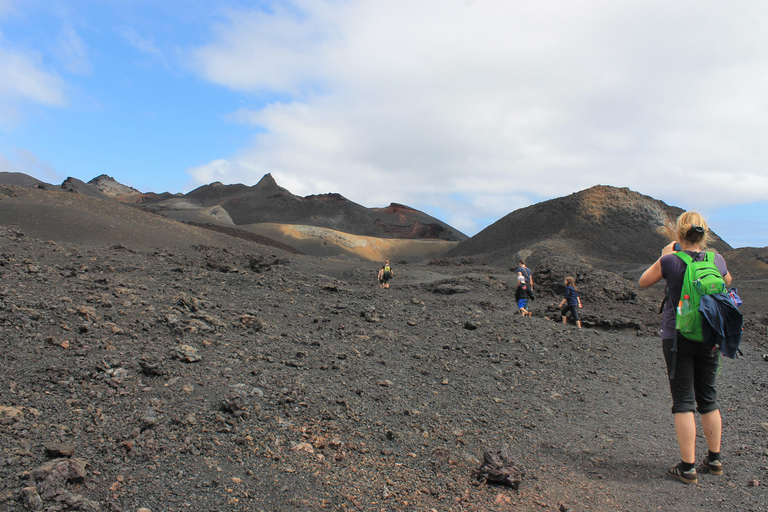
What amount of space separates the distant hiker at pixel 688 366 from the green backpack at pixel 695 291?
0.04 m

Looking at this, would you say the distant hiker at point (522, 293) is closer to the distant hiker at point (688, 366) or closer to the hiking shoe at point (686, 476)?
the distant hiker at point (688, 366)

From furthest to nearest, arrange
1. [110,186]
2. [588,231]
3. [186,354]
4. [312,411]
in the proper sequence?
1. [110,186]
2. [588,231]
3. [186,354]
4. [312,411]

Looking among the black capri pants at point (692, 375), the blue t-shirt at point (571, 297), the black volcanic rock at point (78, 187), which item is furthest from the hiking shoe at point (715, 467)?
the black volcanic rock at point (78, 187)

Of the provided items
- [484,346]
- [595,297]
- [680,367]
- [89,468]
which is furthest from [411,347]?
[595,297]

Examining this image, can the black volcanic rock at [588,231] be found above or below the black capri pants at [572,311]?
above

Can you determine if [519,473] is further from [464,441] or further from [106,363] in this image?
[106,363]

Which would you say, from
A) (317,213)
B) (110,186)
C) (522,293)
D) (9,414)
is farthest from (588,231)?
(110,186)

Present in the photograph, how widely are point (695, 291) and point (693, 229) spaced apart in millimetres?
452

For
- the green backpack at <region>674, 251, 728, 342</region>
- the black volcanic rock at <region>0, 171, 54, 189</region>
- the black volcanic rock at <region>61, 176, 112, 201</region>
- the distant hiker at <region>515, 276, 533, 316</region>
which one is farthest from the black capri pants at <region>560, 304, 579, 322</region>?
the black volcanic rock at <region>0, 171, 54, 189</region>

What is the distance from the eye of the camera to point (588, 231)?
1554 inches

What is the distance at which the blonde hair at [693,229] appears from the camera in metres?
3.33

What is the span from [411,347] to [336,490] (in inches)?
135

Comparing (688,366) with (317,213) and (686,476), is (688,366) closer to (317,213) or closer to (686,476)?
(686,476)

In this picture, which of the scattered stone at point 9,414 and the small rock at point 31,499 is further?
the scattered stone at point 9,414
